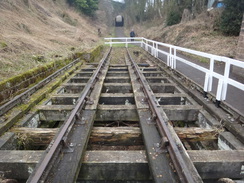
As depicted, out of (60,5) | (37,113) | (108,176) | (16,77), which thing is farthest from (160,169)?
(60,5)

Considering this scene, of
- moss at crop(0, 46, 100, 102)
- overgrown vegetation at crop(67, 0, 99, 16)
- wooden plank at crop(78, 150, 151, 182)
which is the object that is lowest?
wooden plank at crop(78, 150, 151, 182)

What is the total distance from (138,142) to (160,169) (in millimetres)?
999

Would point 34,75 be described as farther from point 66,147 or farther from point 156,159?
point 156,159

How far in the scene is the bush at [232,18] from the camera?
15.2 meters

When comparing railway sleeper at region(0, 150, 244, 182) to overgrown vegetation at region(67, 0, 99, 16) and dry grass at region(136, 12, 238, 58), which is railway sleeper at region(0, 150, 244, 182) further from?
overgrown vegetation at region(67, 0, 99, 16)

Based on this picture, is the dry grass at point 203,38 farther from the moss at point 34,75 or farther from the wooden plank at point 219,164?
the wooden plank at point 219,164

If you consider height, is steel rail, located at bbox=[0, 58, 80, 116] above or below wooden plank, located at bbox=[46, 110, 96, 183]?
above

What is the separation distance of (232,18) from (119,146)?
1685 centimetres

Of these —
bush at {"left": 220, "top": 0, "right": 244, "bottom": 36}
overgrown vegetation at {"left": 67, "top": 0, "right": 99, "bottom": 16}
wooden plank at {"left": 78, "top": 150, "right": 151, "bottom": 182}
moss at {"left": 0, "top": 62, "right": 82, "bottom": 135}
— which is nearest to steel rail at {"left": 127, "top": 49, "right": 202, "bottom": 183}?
wooden plank at {"left": 78, "top": 150, "right": 151, "bottom": 182}

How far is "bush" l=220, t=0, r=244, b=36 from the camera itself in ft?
50.0

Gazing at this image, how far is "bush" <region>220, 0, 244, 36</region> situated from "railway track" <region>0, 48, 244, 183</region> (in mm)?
14147

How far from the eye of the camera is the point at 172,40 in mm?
→ 21438

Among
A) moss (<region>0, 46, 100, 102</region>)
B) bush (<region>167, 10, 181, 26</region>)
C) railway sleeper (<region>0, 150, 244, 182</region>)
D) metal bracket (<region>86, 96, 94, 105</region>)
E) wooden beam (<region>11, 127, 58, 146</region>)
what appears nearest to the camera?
railway sleeper (<region>0, 150, 244, 182</region>)

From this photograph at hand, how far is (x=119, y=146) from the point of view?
139 inches
